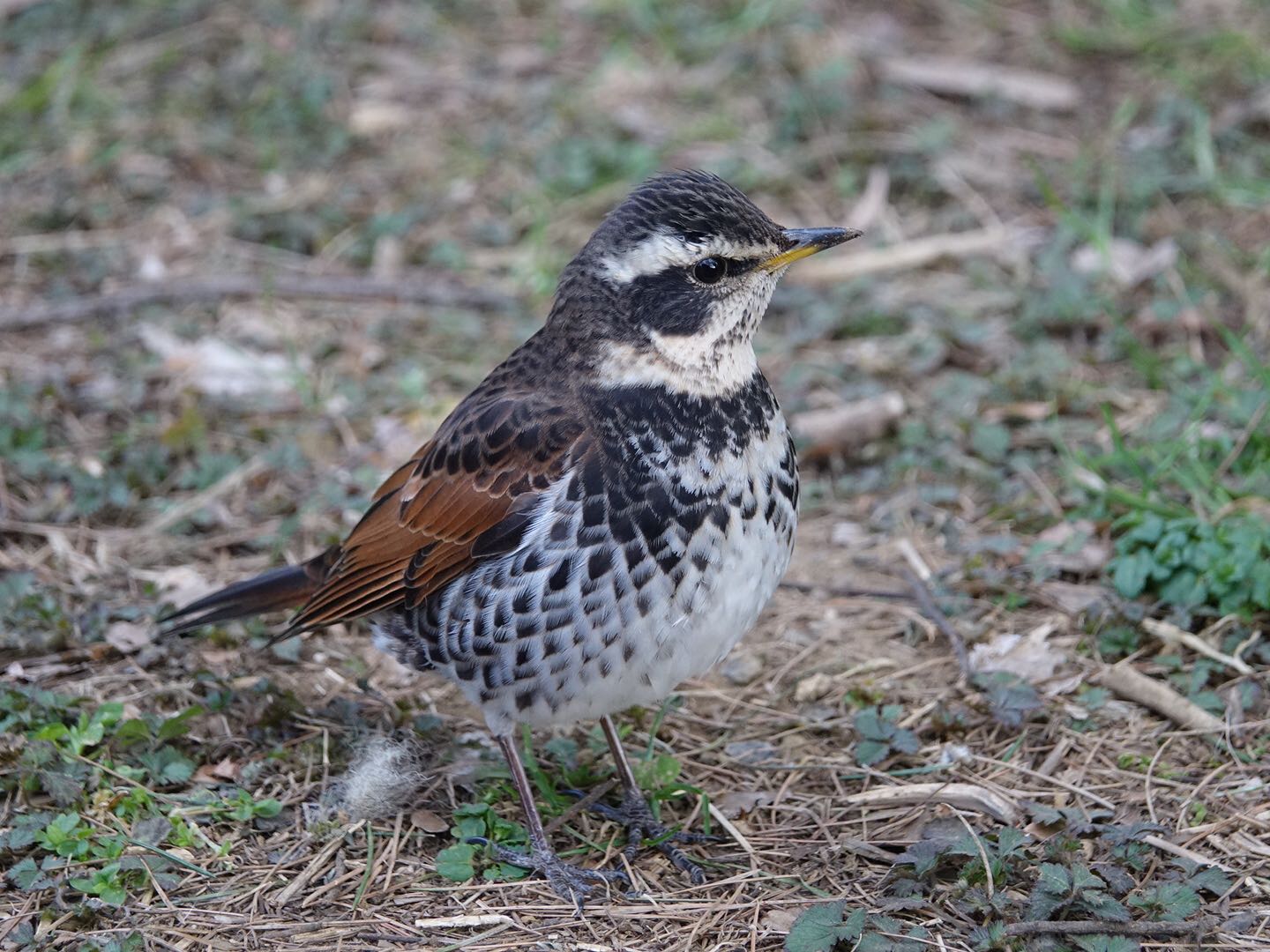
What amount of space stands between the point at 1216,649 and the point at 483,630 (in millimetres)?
2335

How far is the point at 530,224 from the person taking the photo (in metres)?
7.71

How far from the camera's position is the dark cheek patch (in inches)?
161

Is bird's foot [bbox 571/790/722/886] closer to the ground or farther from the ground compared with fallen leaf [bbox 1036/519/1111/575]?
closer to the ground

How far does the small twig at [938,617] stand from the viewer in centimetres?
479

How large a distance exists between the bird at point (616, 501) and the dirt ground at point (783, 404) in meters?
0.49

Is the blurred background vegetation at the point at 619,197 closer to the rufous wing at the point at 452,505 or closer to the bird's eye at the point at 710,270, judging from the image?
the rufous wing at the point at 452,505

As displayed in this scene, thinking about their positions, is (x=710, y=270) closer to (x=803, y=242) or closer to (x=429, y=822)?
(x=803, y=242)

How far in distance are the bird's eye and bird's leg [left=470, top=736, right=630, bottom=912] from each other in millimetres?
1433

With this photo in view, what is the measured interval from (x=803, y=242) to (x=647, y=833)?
1.78 m

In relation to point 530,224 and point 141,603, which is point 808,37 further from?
point 141,603

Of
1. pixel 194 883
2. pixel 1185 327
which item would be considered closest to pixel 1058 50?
pixel 1185 327

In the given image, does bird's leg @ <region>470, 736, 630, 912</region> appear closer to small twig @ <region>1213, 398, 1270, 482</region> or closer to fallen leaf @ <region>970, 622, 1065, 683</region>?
fallen leaf @ <region>970, 622, 1065, 683</region>

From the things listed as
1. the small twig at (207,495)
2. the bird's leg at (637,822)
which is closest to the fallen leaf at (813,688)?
the bird's leg at (637,822)

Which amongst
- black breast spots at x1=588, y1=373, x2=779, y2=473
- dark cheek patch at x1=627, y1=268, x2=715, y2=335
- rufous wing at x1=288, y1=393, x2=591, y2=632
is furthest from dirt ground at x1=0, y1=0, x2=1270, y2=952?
dark cheek patch at x1=627, y1=268, x2=715, y2=335
